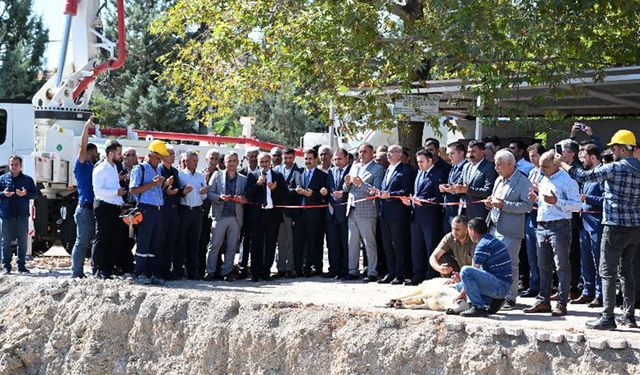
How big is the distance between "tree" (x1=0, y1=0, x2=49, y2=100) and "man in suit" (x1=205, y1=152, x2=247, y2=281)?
76.8 ft

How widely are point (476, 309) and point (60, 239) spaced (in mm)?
10165

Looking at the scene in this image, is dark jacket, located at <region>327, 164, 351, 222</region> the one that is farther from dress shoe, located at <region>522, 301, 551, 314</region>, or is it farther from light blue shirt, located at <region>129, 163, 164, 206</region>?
dress shoe, located at <region>522, 301, 551, 314</region>

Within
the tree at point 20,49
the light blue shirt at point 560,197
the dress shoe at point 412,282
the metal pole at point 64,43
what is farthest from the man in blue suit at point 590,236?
the tree at point 20,49

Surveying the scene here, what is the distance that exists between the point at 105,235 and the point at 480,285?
220 inches

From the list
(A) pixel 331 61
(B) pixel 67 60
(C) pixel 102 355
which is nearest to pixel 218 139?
(B) pixel 67 60

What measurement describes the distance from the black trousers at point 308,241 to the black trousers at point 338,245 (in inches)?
9.3

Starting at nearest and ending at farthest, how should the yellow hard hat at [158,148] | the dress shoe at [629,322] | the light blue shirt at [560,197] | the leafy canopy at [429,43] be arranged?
the dress shoe at [629,322] → the light blue shirt at [560,197] → the yellow hard hat at [158,148] → the leafy canopy at [429,43]

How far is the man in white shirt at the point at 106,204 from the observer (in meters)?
13.6

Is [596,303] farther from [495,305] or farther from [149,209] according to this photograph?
[149,209]

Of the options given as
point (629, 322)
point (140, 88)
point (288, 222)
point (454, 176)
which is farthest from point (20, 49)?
point (629, 322)

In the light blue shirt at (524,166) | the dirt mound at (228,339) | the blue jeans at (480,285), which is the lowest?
the dirt mound at (228,339)

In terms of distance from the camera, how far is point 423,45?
15.3m

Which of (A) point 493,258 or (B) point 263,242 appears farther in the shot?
(B) point 263,242

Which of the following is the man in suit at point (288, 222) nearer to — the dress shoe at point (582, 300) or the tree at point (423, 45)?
the tree at point (423, 45)
